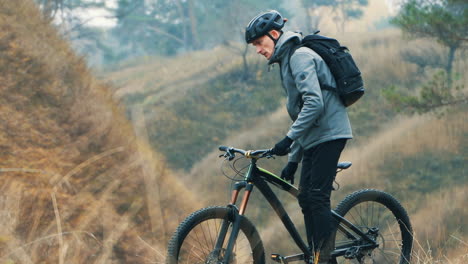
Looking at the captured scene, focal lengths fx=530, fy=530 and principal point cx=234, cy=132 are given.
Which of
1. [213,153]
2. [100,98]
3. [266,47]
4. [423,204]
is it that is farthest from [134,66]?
[266,47]

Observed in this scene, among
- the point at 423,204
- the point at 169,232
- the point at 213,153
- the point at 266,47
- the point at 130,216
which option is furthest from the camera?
the point at 213,153

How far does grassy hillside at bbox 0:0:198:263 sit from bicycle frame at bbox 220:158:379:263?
2.15 m

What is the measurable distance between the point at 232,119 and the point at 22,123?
20.8 metres

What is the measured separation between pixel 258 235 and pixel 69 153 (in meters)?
4.73

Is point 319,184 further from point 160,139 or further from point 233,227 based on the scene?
point 160,139

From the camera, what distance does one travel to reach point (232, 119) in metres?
27.9

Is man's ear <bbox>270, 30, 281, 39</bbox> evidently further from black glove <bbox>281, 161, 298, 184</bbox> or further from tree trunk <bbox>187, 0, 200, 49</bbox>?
tree trunk <bbox>187, 0, 200, 49</bbox>

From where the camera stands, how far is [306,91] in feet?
11.8

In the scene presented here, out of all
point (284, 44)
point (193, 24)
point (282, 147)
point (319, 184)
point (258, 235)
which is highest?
point (193, 24)

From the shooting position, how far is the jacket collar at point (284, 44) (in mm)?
3709

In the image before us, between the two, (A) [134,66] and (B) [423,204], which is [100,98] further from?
(A) [134,66]

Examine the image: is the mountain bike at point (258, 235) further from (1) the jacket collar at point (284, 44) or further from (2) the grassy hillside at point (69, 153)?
(2) the grassy hillside at point (69, 153)

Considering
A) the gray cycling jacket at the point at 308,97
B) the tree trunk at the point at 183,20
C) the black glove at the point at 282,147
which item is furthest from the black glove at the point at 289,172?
the tree trunk at the point at 183,20

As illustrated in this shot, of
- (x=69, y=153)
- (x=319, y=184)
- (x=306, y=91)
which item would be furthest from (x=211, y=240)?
(x=69, y=153)
